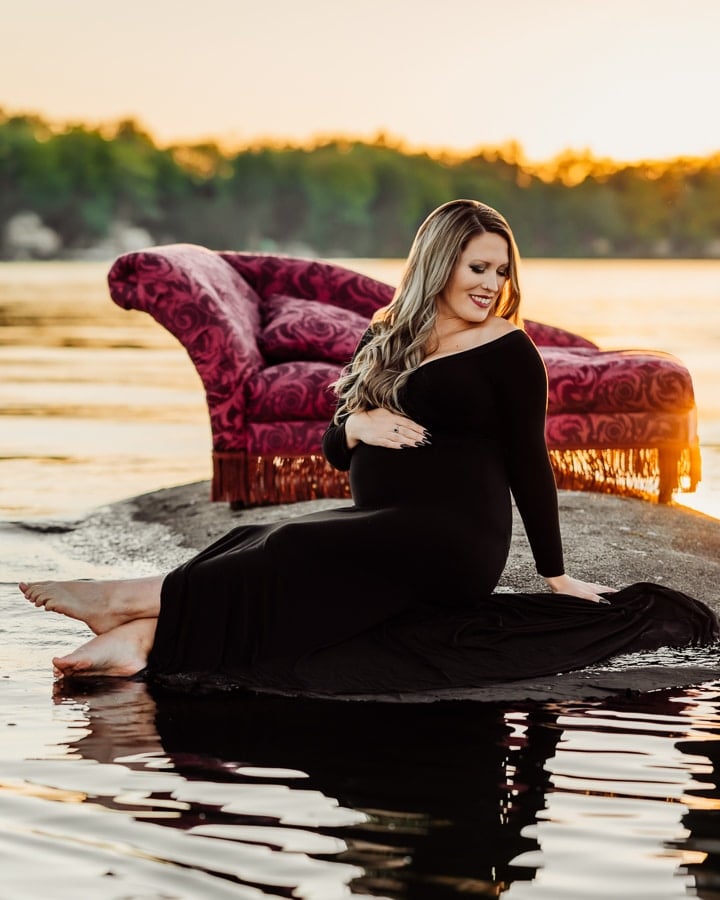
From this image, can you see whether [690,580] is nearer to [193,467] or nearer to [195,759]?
[195,759]

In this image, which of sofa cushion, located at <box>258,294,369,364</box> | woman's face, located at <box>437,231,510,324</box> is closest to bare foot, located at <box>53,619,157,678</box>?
woman's face, located at <box>437,231,510,324</box>

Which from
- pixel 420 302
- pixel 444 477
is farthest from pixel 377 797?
pixel 420 302

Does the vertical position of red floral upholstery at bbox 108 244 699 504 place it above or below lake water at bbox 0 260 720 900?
above

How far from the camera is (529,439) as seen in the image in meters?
3.60

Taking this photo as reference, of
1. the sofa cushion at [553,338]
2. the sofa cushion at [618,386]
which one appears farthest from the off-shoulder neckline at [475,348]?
the sofa cushion at [553,338]

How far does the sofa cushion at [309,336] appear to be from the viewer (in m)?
6.02

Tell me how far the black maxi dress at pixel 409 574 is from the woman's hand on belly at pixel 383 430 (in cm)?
3

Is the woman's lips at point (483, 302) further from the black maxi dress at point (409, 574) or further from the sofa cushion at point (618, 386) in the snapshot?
the sofa cushion at point (618, 386)

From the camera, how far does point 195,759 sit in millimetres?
3053

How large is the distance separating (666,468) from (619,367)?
42 centimetres

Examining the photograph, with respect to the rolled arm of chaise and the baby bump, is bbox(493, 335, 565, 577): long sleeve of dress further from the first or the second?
the rolled arm of chaise

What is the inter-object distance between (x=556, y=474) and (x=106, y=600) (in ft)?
8.58

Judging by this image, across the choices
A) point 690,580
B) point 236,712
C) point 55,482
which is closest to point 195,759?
point 236,712

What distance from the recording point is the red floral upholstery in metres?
5.75
